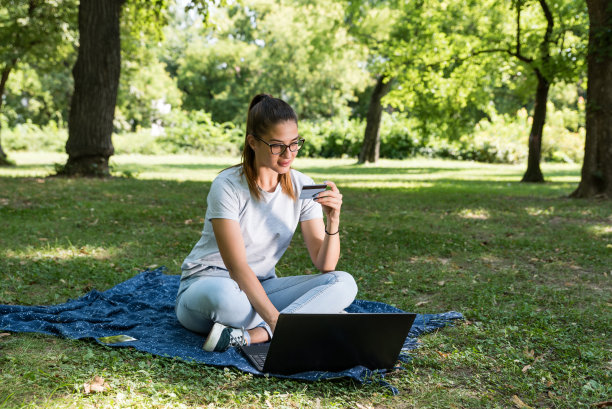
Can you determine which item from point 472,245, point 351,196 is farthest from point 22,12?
point 472,245

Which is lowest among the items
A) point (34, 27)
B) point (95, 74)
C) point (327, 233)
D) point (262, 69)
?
point (327, 233)

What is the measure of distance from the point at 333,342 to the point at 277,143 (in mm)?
1101

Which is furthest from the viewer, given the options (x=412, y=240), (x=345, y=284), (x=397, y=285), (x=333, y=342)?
(x=412, y=240)

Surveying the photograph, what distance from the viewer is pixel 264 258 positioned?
3586 mm

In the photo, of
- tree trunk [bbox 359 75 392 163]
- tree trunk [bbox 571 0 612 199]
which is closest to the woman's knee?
tree trunk [bbox 571 0 612 199]

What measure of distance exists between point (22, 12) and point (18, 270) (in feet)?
42.4

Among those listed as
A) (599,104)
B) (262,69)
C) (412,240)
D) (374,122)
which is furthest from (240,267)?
(262,69)

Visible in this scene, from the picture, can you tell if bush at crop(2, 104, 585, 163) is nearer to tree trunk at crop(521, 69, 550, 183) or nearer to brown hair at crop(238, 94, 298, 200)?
tree trunk at crop(521, 69, 550, 183)

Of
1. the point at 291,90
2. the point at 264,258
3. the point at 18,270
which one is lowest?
the point at 18,270

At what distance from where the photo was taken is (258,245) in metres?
3.51

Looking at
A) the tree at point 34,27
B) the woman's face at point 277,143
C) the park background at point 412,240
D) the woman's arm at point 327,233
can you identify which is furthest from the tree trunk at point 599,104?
the tree at point 34,27

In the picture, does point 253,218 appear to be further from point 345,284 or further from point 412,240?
point 412,240

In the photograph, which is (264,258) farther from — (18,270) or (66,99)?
(66,99)

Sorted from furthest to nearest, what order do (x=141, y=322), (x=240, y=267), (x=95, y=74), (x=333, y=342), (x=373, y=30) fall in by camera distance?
(x=373, y=30)
(x=95, y=74)
(x=141, y=322)
(x=240, y=267)
(x=333, y=342)
